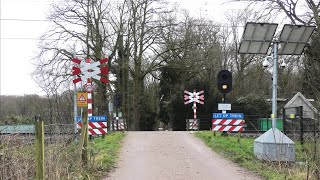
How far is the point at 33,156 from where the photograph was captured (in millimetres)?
6801

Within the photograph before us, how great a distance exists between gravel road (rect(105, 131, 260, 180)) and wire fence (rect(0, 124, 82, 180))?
1.25 metres

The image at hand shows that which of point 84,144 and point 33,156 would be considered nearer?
point 33,156

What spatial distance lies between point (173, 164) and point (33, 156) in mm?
5425

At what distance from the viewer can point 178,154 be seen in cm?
1367

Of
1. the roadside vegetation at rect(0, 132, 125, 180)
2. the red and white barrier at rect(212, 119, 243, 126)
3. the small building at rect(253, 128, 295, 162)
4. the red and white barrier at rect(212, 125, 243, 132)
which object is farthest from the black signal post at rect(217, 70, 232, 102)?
the roadside vegetation at rect(0, 132, 125, 180)

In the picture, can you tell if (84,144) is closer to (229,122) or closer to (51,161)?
(51,161)

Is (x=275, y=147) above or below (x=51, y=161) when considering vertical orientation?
below

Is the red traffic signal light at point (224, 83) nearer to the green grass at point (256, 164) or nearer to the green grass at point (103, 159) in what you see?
the green grass at point (256, 164)

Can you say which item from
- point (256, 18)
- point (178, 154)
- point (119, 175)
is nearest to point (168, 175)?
point (119, 175)

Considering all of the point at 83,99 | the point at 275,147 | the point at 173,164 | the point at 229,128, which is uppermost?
the point at 83,99

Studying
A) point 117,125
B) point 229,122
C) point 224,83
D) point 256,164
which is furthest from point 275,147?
point 117,125

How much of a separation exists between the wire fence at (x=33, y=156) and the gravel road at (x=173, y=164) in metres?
1.25

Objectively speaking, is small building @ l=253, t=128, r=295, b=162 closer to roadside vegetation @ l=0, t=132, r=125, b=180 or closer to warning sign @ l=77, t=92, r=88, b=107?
roadside vegetation @ l=0, t=132, r=125, b=180

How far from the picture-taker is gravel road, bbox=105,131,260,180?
32.3ft
